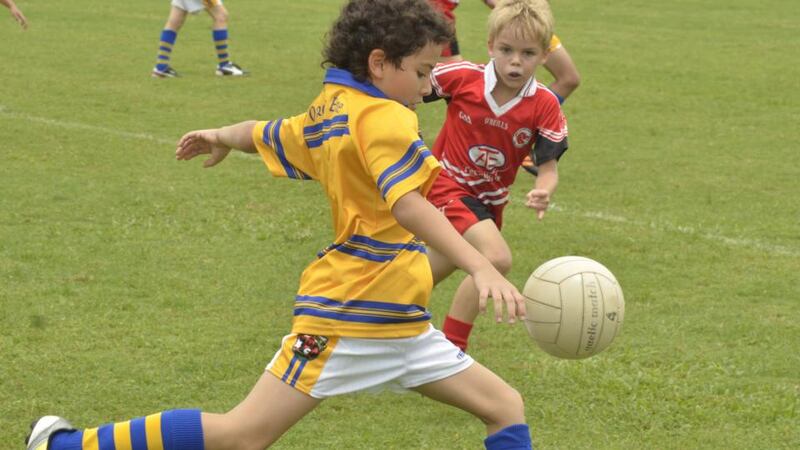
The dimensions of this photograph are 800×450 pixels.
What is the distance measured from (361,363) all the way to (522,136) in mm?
2329

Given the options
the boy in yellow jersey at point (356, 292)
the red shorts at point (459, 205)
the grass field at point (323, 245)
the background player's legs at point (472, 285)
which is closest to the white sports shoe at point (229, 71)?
the grass field at point (323, 245)

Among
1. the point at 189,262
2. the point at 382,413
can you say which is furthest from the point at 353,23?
the point at 189,262

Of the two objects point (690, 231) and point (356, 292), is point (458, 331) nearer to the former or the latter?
point (356, 292)

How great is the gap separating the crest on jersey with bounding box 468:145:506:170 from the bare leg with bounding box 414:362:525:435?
6.96 ft

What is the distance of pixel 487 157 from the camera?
6.17 meters

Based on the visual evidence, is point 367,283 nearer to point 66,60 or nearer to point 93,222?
point 93,222

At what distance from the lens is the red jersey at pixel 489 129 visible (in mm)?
6082

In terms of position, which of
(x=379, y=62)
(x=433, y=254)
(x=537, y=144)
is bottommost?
(x=433, y=254)

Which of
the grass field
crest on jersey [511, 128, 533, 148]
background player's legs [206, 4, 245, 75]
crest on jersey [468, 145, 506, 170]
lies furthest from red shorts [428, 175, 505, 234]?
background player's legs [206, 4, 245, 75]

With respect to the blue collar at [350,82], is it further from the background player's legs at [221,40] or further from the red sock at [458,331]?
the background player's legs at [221,40]

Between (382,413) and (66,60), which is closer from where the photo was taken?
(382,413)

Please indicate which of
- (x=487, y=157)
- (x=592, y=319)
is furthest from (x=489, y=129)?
(x=592, y=319)

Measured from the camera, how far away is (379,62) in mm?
4012

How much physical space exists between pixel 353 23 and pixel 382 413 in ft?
6.75
